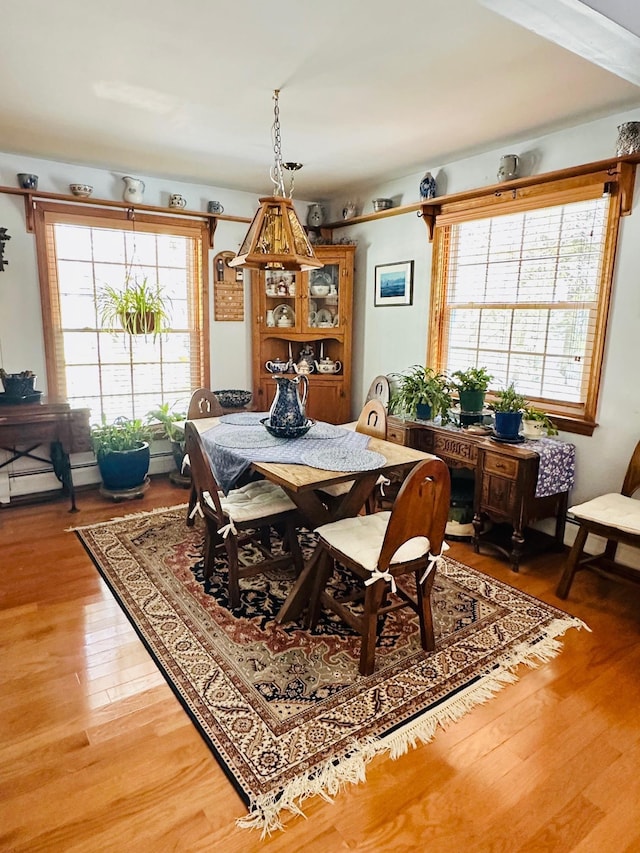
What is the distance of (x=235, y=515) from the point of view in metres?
2.62

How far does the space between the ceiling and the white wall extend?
12 centimetres

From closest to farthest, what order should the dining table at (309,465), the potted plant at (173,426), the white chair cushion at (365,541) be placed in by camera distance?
the white chair cushion at (365,541)
the dining table at (309,465)
the potted plant at (173,426)

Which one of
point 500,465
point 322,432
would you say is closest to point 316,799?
point 322,432

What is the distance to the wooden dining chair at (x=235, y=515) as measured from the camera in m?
2.59

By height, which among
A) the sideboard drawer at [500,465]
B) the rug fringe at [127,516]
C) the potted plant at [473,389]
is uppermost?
the potted plant at [473,389]

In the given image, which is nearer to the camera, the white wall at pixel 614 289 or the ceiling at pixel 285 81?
the ceiling at pixel 285 81

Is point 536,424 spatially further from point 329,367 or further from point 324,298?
point 324,298

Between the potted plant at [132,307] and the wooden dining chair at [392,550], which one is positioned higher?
the potted plant at [132,307]

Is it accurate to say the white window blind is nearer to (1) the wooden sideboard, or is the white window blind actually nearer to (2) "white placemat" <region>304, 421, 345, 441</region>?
(1) the wooden sideboard

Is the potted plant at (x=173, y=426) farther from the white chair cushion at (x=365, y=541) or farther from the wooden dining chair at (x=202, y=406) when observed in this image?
the white chair cushion at (x=365, y=541)

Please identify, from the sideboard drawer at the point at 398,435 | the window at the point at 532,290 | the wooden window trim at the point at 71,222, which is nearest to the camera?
the window at the point at 532,290

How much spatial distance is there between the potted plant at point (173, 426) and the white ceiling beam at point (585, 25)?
3.43m

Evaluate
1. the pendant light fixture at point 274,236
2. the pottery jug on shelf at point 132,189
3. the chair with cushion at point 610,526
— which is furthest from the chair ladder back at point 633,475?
the pottery jug on shelf at point 132,189

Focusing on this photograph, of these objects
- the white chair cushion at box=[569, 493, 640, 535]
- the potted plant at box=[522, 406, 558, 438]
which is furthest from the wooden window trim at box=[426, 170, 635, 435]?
the white chair cushion at box=[569, 493, 640, 535]
